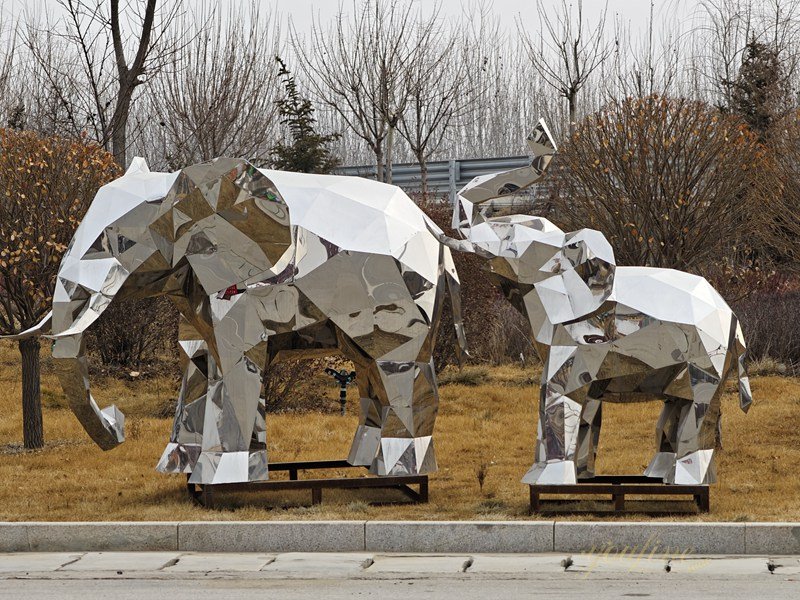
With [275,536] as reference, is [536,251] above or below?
above

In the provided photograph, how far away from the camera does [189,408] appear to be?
1001cm

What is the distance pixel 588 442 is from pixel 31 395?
6777 mm

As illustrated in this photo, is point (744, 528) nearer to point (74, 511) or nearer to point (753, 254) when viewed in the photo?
point (74, 511)

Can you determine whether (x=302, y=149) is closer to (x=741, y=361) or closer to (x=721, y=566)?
(x=741, y=361)

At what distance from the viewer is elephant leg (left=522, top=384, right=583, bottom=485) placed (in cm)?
855

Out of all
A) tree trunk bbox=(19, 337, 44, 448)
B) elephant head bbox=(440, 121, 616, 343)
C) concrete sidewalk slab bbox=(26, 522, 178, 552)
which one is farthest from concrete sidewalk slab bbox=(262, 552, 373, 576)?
tree trunk bbox=(19, 337, 44, 448)

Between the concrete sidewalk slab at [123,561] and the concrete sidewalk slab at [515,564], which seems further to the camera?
the concrete sidewalk slab at [123,561]

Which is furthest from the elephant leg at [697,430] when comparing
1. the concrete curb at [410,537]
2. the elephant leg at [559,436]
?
the elephant leg at [559,436]

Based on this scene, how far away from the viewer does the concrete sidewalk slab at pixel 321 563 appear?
24.6 feet

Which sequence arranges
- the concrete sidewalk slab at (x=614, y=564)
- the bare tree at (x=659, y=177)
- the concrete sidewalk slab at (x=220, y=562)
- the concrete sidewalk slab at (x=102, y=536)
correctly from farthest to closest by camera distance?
the bare tree at (x=659, y=177), the concrete sidewalk slab at (x=102, y=536), the concrete sidewalk slab at (x=220, y=562), the concrete sidewalk slab at (x=614, y=564)

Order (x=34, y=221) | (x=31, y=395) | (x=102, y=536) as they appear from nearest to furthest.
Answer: (x=102, y=536)
(x=34, y=221)
(x=31, y=395)

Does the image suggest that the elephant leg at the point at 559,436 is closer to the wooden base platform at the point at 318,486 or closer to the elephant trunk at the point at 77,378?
the wooden base platform at the point at 318,486

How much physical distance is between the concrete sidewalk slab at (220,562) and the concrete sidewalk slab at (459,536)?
78 centimetres

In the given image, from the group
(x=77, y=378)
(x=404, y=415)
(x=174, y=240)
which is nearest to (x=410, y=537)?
(x=404, y=415)
